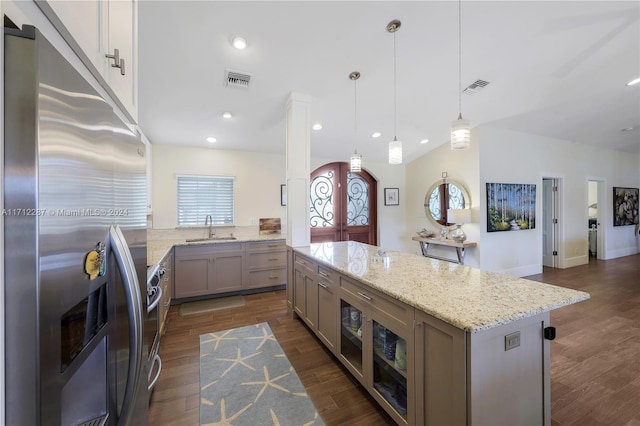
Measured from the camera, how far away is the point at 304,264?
2.87 metres

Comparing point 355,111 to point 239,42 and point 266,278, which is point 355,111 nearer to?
point 239,42

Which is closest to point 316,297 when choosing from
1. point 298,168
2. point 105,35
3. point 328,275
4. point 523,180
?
point 328,275

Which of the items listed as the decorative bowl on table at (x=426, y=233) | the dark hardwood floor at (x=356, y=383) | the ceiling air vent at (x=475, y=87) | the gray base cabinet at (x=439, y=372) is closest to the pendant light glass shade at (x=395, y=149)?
the ceiling air vent at (x=475, y=87)

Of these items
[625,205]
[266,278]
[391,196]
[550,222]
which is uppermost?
[391,196]

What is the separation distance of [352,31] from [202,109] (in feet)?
6.62

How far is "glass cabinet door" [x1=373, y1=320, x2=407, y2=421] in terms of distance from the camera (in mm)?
1581

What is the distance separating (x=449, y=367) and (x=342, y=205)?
14.7 feet

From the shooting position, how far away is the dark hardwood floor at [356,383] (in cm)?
180

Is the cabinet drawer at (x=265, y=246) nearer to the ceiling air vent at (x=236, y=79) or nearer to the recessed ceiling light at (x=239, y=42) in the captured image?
the ceiling air vent at (x=236, y=79)

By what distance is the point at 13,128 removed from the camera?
1.59 ft

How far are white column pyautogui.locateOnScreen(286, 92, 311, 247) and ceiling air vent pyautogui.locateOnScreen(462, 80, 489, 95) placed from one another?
207 centimetres

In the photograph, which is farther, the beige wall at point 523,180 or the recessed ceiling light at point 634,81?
the beige wall at point 523,180

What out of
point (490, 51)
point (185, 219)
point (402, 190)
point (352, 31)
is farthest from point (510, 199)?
point (185, 219)

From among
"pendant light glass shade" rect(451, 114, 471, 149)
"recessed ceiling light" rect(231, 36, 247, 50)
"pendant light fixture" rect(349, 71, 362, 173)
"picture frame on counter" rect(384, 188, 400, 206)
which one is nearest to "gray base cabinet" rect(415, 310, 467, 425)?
"pendant light glass shade" rect(451, 114, 471, 149)
